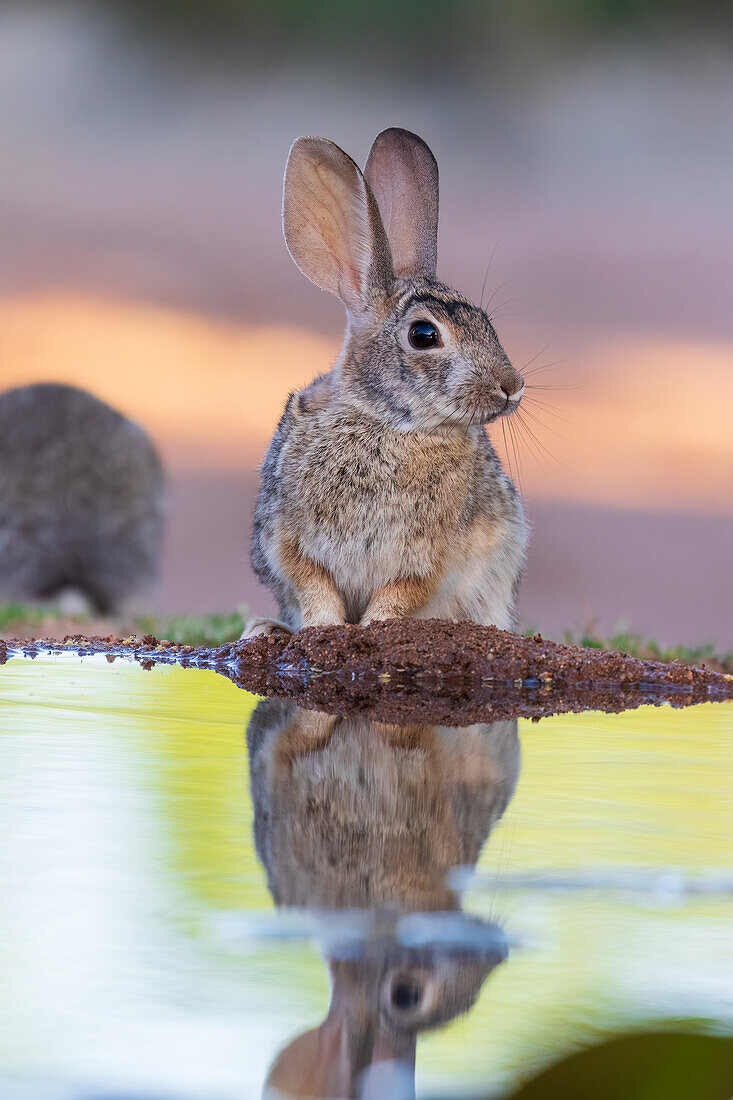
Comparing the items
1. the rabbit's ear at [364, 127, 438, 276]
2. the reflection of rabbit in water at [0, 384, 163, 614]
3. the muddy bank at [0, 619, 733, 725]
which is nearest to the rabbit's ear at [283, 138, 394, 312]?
the rabbit's ear at [364, 127, 438, 276]

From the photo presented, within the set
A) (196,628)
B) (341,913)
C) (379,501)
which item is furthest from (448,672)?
(341,913)

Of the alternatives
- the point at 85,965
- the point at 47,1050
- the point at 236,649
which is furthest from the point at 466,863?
the point at 236,649

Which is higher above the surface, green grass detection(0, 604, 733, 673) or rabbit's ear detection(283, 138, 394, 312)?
rabbit's ear detection(283, 138, 394, 312)

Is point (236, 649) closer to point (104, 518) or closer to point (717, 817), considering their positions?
point (717, 817)

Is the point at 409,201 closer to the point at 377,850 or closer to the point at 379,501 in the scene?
the point at 379,501

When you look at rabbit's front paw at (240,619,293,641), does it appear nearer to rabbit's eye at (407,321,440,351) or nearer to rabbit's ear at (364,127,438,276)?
rabbit's eye at (407,321,440,351)

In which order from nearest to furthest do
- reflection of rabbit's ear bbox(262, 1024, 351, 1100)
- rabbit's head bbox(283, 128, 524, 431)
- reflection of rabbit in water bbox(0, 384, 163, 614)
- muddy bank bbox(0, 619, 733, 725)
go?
1. reflection of rabbit's ear bbox(262, 1024, 351, 1100)
2. muddy bank bbox(0, 619, 733, 725)
3. rabbit's head bbox(283, 128, 524, 431)
4. reflection of rabbit in water bbox(0, 384, 163, 614)

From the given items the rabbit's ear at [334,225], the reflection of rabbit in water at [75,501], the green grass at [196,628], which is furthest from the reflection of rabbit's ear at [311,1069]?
the reflection of rabbit in water at [75,501]
